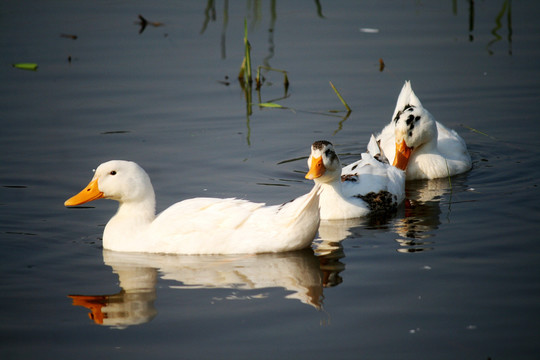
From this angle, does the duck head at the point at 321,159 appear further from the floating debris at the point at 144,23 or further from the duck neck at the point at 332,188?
the floating debris at the point at 144,23

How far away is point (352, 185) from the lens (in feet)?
30.2

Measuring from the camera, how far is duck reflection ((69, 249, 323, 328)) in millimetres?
A: 6281

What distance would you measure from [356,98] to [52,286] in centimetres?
730

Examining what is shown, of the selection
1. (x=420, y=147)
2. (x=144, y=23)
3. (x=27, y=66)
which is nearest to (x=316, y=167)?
(x=420, y=147)

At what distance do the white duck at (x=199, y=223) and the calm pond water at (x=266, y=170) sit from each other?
0.47ft

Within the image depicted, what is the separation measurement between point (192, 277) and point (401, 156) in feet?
14.7

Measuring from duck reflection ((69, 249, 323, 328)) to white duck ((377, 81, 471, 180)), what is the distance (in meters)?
3.40

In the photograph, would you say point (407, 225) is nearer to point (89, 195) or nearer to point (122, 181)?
point (122, 181)

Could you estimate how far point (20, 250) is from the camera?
7.59 m

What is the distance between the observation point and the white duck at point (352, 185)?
27.9ft

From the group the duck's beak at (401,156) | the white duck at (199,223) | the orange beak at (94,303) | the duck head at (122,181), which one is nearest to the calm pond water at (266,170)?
the orange beak at (94,303)

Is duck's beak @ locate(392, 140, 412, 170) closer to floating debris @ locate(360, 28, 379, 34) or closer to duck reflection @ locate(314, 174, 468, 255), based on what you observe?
duck reflection @ locate(314, 174, 468, 255)

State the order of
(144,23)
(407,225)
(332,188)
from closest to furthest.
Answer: (407,225) < (332,188) < (144,23)

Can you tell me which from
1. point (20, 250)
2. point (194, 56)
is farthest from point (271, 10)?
point (20, 250)
